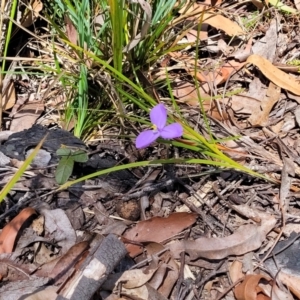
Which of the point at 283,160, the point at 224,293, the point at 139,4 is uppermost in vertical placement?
the point at 139,4

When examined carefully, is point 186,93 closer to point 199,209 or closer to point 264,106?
point 264,106

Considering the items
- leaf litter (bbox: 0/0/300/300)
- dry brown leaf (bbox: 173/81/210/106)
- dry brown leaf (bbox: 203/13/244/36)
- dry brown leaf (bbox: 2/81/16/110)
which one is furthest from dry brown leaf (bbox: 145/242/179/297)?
dry brown leaf (bbox: 203/13/244/36)

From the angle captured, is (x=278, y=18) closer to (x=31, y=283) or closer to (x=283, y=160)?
(x=283, y=160)

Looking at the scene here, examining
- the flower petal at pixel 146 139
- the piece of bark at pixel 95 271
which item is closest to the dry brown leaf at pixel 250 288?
the piece of bark at pixel 95 271

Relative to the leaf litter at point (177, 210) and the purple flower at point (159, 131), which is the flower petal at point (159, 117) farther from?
the leaf litter at point (177, 210)

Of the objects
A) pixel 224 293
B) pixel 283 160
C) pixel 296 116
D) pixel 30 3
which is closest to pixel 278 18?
pixel 296 116

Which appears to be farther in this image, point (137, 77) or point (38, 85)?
point (38, 85)

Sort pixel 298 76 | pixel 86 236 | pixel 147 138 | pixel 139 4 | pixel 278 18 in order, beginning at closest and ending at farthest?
1. pixel 147 138
2. pixel 86 236
3. pixel 139 4
4. pixel 298 76
5. pixel 278 18

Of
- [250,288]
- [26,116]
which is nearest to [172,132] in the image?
[250,288]

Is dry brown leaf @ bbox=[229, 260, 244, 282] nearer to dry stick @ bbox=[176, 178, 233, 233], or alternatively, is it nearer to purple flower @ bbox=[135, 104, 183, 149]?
dry stick @ bbox=[176, 178, 233, 233]
